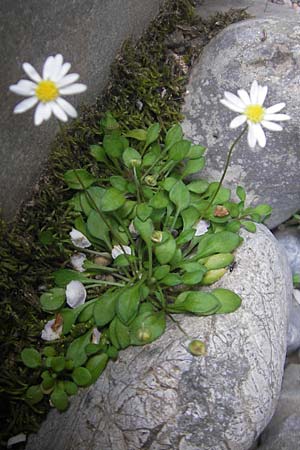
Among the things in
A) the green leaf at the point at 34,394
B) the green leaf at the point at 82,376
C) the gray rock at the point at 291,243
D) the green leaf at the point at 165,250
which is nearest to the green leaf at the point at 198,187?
the green leaf at the point at 165,250

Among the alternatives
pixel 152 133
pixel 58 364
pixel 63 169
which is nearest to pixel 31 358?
pixel 58 364

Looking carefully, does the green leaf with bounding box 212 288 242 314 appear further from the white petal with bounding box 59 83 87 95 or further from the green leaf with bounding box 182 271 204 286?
the white petal with bounding box 59 83 87 95

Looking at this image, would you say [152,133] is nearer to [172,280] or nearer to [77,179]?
[77,179]

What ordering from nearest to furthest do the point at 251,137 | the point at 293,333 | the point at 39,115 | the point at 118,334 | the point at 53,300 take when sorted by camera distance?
1. the point at 39,115
2. the point at 251,137
3. the point at 118,334
4. the point at 53,300
5. the point at 293,333

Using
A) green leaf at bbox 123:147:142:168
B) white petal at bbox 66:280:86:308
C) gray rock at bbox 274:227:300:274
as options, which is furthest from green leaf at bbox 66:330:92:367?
gray rock at bbox 274:227:300:274

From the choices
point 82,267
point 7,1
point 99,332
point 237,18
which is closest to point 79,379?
point 99,332

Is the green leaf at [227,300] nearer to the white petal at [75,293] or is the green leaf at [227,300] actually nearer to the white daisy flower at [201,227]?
the white daisy flower at [201,227]
